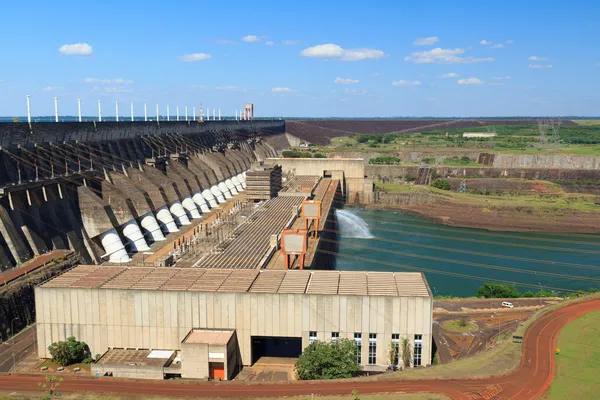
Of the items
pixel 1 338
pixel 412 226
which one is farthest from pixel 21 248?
pixel 412 226

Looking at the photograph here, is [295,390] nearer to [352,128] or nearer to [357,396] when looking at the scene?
[357,396]

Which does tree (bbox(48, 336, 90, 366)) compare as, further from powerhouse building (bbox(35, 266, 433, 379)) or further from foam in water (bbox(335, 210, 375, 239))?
foam in water (bbox(335, 210, 375, 239))

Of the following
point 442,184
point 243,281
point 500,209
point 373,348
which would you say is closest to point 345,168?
point 442,184

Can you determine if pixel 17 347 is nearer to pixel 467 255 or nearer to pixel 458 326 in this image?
pixel 458 326

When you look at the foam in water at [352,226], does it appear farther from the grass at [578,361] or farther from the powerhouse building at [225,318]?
the powerhouse building at [225,318]

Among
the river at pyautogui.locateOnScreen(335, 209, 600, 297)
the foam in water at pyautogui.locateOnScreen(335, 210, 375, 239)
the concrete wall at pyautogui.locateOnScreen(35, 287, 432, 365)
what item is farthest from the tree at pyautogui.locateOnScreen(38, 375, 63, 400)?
the foam in water at pyautogui.locateOnScreen(335, 210, 375, 239)

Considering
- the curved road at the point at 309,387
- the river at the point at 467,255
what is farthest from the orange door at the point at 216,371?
the river at the point at 467,255
